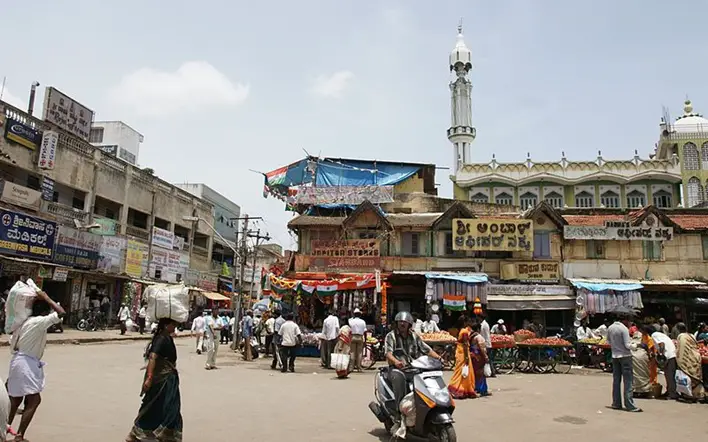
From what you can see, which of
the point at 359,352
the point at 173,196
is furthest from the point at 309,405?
the point at 173,196

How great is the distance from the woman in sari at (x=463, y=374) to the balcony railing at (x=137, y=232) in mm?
26780

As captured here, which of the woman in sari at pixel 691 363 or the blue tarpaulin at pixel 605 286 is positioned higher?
the blue tarpaulin at pixel 605 286

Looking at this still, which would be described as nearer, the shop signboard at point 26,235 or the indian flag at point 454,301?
the indian flag at point 454,301

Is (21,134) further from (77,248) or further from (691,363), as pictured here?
(691,363)

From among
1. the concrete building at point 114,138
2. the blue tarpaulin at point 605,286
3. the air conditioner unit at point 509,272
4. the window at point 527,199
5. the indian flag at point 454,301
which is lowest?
the indian flag at point 454,301

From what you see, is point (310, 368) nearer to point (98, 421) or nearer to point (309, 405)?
point (309, 405)

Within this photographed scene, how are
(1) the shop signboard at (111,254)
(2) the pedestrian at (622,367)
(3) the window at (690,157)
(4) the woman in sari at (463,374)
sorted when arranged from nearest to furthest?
(2) the pedestrian at (622,367)
(4) the woman in sari at (463,374)
(1) the shop signboard at (111,254)
(3) the window at (690,157)

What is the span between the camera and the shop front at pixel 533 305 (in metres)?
22.1

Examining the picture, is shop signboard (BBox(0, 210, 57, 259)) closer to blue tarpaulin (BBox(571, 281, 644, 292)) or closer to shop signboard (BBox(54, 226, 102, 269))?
shop signboard (BBox(54, 226, 102, 269))

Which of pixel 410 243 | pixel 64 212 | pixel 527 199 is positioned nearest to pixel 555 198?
pixel 527 199

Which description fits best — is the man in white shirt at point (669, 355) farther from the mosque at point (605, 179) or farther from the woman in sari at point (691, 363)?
the mosque at point (605, 179)

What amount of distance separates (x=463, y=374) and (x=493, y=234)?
13.9 metres

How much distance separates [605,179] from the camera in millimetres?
39250

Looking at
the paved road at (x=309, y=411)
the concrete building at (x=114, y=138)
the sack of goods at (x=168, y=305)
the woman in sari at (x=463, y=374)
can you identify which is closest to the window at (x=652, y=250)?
the paved road at (x=309, y=411)
